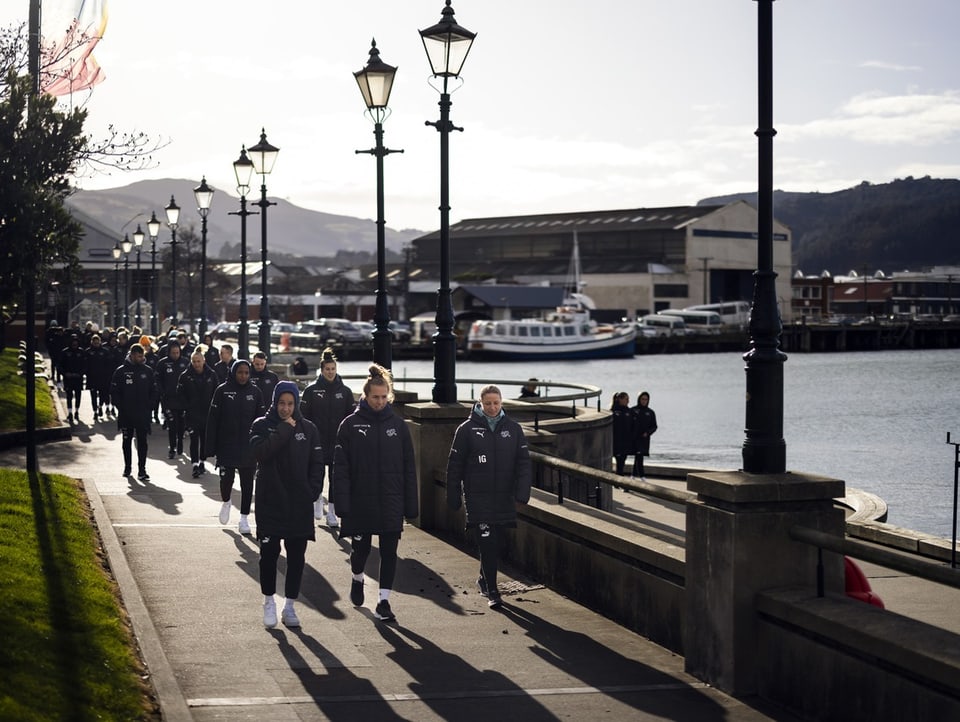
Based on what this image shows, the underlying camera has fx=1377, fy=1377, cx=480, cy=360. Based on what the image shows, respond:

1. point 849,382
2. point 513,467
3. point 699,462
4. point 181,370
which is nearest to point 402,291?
point 849,382

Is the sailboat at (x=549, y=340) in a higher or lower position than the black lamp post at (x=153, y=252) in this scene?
lower

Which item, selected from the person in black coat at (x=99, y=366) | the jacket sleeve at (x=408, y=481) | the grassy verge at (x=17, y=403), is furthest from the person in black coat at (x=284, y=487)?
the person in black coat at (x=99, y=366)

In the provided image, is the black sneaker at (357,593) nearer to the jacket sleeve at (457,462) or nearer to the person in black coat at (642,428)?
the jacket sleeve at (457,462)

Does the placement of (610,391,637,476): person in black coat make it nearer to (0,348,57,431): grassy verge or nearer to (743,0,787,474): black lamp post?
(0,348,57,431): grassy verge

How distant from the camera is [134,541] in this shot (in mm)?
14422

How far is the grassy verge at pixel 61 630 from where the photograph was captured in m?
7.80

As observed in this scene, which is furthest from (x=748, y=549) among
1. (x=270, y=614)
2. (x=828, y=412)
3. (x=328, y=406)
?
(x=828, y=412)

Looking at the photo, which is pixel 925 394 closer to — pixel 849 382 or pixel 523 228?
pixel 849 382

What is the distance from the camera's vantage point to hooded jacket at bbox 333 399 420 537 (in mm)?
10680

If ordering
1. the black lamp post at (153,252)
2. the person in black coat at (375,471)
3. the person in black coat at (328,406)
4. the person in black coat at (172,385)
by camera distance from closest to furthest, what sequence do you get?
the person in black coat at (375,471) < the person in black coat at (328,406) < the person in black coat at (172,385) < the black lamp post at (153,252)

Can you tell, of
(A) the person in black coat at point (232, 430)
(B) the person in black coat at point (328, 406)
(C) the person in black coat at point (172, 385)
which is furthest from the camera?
(C) the person in black coat at point (172, 385)

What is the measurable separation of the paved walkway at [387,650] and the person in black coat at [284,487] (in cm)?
37

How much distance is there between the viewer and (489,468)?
11.3 metres

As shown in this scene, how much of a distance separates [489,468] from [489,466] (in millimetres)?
16
